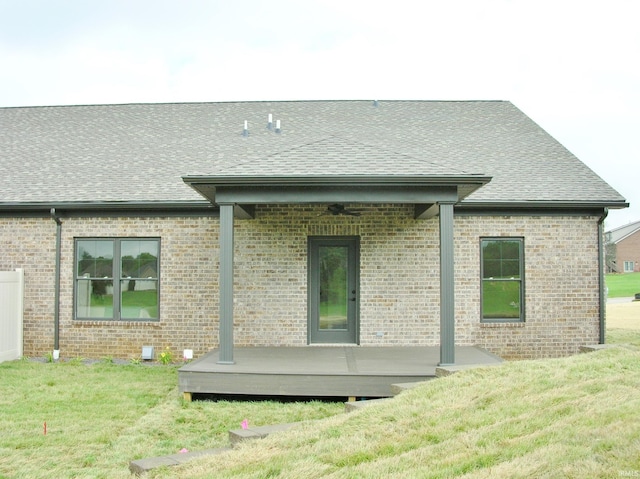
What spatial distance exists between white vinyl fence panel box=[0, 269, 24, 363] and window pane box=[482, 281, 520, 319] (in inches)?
333

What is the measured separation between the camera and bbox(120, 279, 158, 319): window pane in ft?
39.4

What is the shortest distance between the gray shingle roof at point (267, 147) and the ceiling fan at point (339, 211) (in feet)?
4.03

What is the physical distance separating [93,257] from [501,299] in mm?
7528

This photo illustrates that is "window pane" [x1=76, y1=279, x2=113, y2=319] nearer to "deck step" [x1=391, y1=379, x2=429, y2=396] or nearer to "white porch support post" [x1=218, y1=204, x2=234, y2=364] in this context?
"white porch support post" [x1=218, y1=204, x2=234, y2=364]

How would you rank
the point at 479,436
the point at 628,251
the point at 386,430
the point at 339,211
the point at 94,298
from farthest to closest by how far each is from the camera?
1. the point at 628,251
2. the point at 94,298
3. the point at 339,211
4. the point at 386,430
5. the point at 479,436

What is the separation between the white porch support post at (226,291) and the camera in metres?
9.04

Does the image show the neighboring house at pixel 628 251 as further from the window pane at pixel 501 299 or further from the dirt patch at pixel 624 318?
the window pane at pixel 501 299

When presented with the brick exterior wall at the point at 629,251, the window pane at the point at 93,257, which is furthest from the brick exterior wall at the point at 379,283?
the brick exterior wall at the point at 629,251

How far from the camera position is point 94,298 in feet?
39.9

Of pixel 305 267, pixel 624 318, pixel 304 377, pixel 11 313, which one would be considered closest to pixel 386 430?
pixel 304 377

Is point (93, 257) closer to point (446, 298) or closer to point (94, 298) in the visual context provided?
point (94, 298)

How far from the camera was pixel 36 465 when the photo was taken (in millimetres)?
5965

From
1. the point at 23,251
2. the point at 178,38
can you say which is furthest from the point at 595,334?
the point at 178,38

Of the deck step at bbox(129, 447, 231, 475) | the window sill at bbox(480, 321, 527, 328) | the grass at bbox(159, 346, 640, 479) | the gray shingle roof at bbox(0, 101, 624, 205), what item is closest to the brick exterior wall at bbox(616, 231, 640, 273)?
the gray shingle roof at bbox(0, 101, 624, 205)
